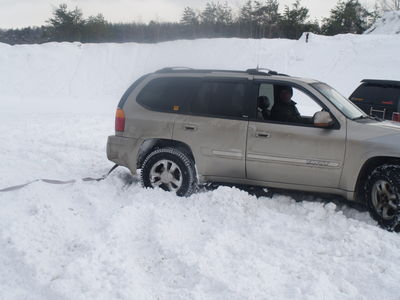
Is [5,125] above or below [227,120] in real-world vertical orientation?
below

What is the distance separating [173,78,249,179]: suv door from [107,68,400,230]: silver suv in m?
0.01

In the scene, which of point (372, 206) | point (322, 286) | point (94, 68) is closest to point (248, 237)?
point (322, 286)

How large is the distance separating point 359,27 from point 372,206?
3880 cm

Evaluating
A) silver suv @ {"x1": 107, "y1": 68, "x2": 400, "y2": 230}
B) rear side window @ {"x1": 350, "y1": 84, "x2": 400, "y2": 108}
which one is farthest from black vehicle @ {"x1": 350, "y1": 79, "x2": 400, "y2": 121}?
silver suv @ {"x1": 107, "y1": 68, "x2": 400, "y2": 230}

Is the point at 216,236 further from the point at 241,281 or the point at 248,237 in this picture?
the point at 241,281

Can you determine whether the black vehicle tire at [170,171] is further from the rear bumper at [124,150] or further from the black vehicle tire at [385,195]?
the black vehicle tire at [385,195]

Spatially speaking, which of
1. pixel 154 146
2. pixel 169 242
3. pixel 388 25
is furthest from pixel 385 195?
pixel 388 25

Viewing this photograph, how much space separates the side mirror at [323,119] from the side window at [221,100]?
923 mm

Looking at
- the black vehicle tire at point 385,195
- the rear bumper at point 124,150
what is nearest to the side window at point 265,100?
the black vehicle tire at point 385,195

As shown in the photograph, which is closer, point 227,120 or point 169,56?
point 227,120

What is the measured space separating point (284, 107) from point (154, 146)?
1.92m

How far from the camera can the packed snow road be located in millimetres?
3270

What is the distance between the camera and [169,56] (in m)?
30.1

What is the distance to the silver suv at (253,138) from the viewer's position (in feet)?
15.6
